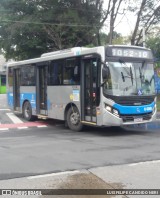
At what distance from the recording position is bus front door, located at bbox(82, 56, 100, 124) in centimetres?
1261

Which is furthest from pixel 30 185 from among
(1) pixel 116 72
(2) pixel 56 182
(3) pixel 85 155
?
(1) pixel 116 72

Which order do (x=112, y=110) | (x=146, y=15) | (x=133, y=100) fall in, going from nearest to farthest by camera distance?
1. (x=112, y=110)
2. (x=133, y=100)
3. (x=146, y=15)

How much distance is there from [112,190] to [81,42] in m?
25.1

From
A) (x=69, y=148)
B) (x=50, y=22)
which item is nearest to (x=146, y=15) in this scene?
(x=50, y=22)

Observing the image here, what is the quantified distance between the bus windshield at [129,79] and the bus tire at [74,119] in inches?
74.1

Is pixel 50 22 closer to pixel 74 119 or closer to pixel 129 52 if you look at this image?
pixel 74 119

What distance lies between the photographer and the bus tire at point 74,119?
13.6 m

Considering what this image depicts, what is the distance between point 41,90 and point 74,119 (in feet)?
10.4

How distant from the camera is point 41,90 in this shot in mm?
16328

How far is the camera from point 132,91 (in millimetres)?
12586

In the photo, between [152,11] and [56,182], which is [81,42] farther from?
[56,182]

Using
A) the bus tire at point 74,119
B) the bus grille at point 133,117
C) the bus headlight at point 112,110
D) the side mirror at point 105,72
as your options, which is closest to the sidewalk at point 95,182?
the bus headlight at point 112,110

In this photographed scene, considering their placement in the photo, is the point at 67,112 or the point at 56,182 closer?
the point at 56,182

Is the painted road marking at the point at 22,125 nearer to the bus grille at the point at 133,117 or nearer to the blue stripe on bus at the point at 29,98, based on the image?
the blue stripe on bus at the point at 29,98
